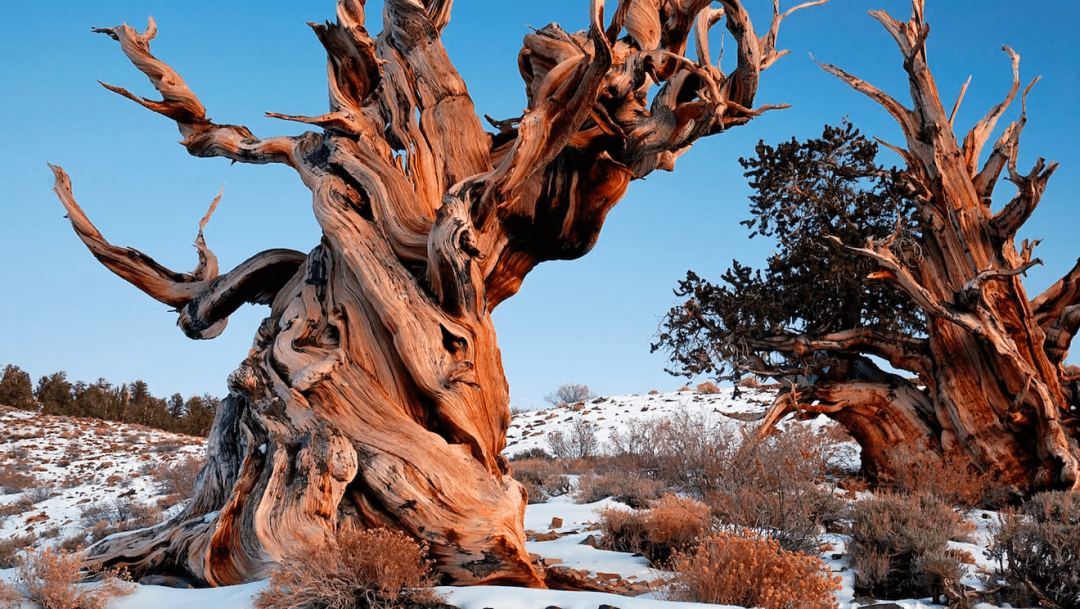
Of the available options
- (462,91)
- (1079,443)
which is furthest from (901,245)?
(462,91)

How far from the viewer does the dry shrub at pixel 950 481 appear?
9453 mm

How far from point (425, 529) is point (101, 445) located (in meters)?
20.1

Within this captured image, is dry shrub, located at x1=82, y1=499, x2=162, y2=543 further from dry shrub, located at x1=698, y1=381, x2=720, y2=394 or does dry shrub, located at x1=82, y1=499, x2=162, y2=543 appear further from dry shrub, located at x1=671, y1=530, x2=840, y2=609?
dry shrub, located at x1=698, y1=381, x2=720, y2=394

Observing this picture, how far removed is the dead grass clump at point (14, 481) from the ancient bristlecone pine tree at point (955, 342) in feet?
48.0

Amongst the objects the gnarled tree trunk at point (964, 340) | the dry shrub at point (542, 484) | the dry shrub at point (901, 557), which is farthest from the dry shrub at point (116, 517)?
the gnarled tree trunk at point (964, 340)

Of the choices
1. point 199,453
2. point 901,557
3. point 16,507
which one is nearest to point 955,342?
point 901,557

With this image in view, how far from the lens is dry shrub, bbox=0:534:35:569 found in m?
8.46

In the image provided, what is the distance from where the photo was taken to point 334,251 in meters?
6.68

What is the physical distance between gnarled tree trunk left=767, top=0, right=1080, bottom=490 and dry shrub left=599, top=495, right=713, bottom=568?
15.2ft

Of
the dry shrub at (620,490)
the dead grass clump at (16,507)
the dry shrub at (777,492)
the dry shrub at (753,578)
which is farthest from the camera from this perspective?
the dead grass clump at (16,507)

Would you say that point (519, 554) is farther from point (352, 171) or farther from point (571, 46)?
point (571, 46)

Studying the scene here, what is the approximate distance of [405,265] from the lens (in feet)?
21.4

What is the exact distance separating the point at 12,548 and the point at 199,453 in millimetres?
10753

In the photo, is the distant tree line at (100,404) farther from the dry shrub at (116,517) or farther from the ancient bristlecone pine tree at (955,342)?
the ancient bristlecone pine tree at (955,342)
